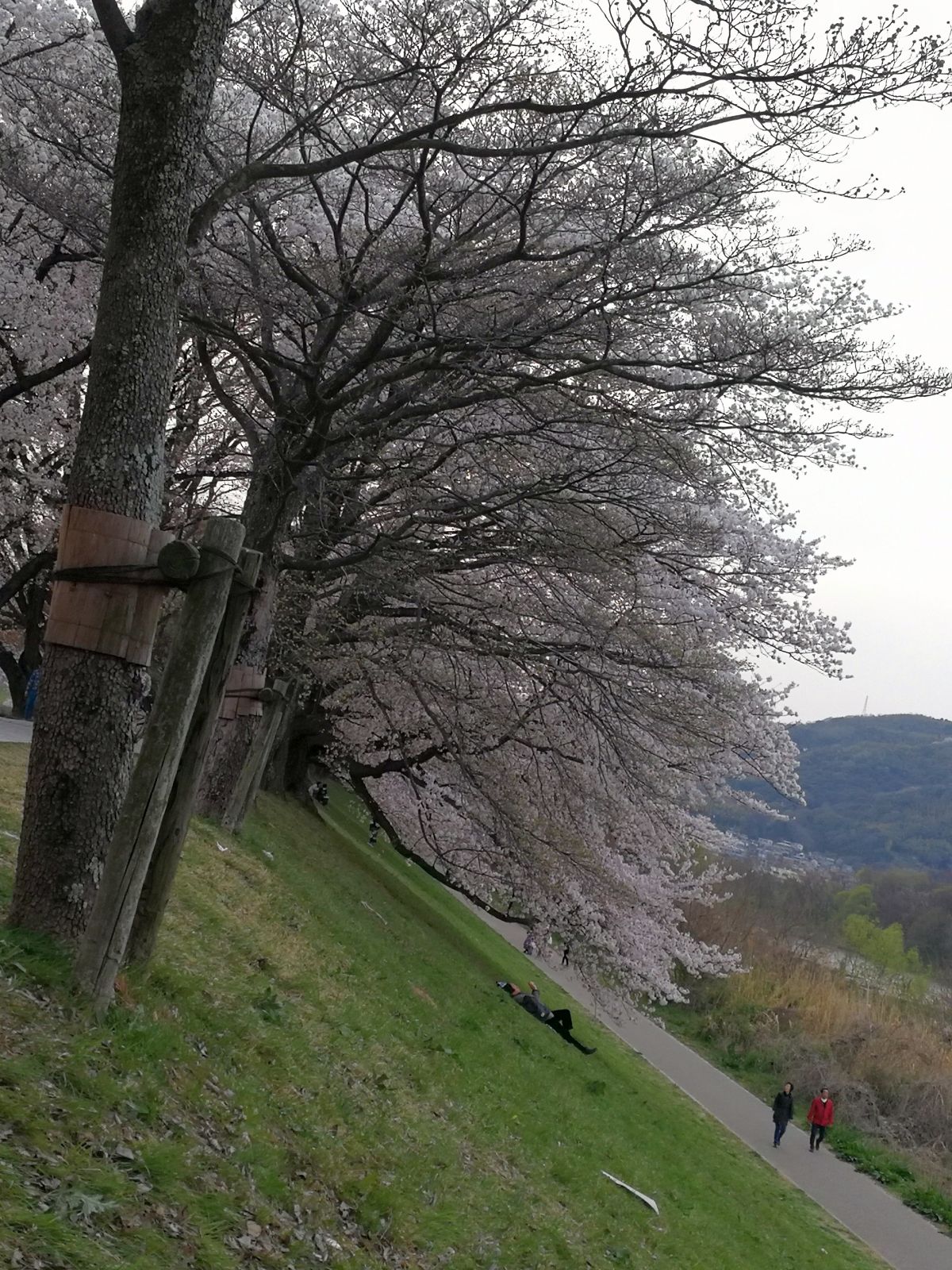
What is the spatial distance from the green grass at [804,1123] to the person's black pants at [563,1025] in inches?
310

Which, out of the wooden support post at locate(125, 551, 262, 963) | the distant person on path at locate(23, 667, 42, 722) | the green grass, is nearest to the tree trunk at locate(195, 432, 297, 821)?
the wooden support post at locate(125, 551, 262, 963)

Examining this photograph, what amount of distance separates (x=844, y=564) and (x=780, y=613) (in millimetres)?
3041

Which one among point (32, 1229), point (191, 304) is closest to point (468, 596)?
point (191, 304)

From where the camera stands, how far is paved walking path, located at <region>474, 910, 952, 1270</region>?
18578 mm

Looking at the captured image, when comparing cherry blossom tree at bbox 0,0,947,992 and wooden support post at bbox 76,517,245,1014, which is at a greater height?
cherry blossom tree at bbox 0,0,947,992

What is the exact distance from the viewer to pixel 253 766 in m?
13.7

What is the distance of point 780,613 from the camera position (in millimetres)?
13367

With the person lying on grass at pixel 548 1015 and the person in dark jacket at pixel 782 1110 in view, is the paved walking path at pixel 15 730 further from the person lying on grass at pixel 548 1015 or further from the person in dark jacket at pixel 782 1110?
the person in dark jacket at pixel 782 1110

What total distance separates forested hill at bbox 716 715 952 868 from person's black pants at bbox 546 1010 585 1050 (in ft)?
471

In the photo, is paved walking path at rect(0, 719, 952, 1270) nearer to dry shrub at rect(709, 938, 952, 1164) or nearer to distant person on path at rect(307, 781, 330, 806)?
dry shrub at rect(709, 938, 952, 1164)

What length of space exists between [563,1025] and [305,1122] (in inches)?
549

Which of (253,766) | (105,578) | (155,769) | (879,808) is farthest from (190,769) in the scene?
(879,808)

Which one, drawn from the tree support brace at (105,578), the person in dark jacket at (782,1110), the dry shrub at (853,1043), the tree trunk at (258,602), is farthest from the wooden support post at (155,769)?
the dry shrub at (853,1043)

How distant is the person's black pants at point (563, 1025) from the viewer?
18766mm
